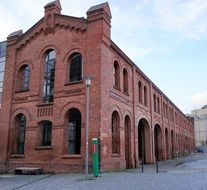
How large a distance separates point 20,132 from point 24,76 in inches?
178

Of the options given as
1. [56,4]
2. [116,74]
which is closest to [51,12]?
[56,4]

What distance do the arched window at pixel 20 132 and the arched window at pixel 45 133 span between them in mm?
1818

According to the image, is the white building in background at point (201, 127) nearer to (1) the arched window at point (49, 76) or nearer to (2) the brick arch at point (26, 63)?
(1) the arched window at point (49, 76)

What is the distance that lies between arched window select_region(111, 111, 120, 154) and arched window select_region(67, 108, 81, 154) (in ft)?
9.39

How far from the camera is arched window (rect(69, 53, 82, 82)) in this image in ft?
62.9

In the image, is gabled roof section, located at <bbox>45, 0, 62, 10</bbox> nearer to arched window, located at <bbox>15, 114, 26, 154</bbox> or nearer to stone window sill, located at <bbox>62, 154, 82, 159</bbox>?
arched window, located at <bbox>15, 114, 26, 154</bbox>

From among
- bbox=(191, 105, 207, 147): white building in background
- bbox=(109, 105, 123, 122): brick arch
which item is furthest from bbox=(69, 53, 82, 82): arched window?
bbox=(191, 105, 207, 147): white building in background

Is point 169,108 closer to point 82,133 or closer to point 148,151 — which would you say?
point 148,151

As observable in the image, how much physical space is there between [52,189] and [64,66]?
10.0 metres

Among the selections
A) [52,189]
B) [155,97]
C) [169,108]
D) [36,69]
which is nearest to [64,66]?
[36,69]

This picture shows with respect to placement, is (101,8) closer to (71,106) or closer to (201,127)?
(71,106)

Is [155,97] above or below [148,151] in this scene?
above

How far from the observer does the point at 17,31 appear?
75.4 feet

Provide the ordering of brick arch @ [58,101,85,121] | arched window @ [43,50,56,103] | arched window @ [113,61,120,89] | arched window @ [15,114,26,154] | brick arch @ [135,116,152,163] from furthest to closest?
1. brick arch @ [135,116,152,163]
2. arched window @ [113,61,120,89]
3. arched window @ [15,114,26,154]
4. arched window @ [43,50,56,103]
5. brick arch @ [58,101,85,121]
